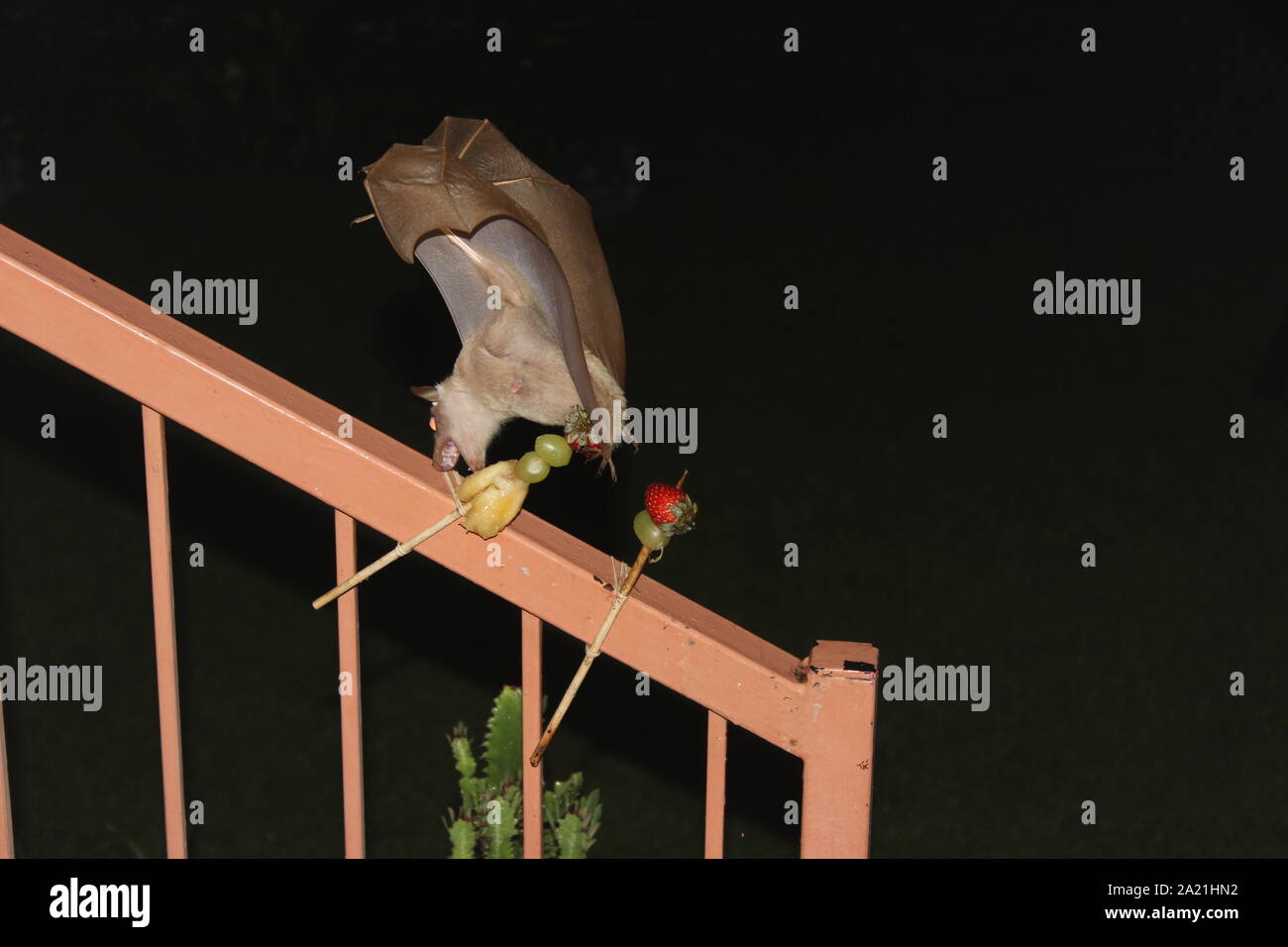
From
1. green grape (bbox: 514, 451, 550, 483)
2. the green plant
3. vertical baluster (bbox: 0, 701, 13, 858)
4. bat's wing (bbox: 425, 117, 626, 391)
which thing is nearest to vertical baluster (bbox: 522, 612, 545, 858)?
green grape (bbox: 514, 451, 550, 483)

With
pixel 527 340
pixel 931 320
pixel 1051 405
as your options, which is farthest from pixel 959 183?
pixel 527 340

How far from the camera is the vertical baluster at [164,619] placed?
1007 millimetres

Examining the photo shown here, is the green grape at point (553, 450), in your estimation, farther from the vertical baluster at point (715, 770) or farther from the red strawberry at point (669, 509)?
the vertical baluster at point (715, 770)

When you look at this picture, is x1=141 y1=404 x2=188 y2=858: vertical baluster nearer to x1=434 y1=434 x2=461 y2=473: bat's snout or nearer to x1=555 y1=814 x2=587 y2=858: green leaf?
x1=434 y1=434 x2=461 y2=473: bat's snout

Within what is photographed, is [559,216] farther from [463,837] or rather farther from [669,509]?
[463,837]

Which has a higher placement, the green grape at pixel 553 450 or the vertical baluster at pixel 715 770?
the green grape at pixel 553 450

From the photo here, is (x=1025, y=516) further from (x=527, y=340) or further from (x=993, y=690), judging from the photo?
(x=527, y=340)

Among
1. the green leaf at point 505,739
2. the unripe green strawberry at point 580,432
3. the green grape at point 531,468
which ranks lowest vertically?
the green leaf at point 505,739

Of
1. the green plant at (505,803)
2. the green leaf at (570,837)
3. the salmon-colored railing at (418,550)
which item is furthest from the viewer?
the green leaf at (570,837)

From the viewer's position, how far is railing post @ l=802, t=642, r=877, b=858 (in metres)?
1.03

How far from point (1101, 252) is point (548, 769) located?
11.9 feet

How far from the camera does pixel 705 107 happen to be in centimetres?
631

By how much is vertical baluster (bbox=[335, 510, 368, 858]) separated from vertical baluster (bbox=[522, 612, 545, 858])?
0.40ft

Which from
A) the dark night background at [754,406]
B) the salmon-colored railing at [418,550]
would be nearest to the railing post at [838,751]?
the salmon-colored railing at [418,550]
